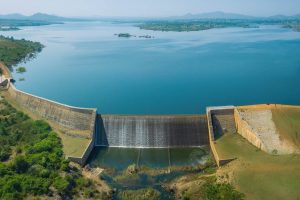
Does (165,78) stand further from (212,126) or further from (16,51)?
(16,51)

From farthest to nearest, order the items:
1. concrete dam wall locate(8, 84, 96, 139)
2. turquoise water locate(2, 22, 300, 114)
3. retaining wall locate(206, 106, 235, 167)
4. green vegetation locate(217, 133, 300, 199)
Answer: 1. turquoise water locate(2, 22, 300, 114)
2. concrete dam wall locate(8, 84, 96, 139)
3. retaining wall locate(206, 106, 235, 167)
4. green vegetation locate(217, 133, 300, 199)

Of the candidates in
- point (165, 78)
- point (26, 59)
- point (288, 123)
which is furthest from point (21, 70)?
point (288, 123)

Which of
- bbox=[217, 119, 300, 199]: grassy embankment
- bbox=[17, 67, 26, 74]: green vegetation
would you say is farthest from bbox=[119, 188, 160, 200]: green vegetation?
bbox=[17, 67, 26, 74]: green vegetation

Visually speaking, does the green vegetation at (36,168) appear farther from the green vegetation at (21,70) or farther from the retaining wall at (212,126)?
the green vegetation at (21,70)

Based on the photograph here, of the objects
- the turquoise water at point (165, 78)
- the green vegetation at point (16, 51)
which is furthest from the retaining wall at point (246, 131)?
the green vegetation at point (16, 51)

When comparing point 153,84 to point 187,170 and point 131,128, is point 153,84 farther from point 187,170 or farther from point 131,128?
point 187,170

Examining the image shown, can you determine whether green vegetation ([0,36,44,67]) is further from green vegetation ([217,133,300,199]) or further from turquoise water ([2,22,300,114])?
green vegetation ([217,133,300,199])
